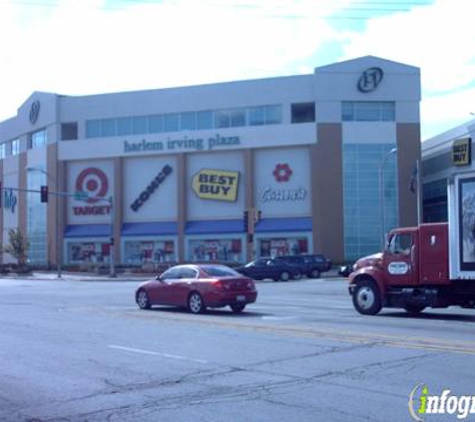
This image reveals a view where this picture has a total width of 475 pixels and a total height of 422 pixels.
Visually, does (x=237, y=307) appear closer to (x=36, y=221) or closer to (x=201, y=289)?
(x=201, y=289)

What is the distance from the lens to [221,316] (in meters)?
21.0

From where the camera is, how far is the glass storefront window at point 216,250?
6550 cm

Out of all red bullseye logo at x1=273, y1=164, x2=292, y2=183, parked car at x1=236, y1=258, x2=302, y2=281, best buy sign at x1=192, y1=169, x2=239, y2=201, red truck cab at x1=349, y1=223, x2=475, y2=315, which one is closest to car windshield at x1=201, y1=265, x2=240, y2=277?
red truck cab at x1=349, y1=223, x2=475, y2=315

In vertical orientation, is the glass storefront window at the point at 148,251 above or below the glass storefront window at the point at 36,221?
below

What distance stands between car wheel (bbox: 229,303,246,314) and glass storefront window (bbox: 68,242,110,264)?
1941 inches

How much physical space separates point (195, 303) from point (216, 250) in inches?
1739

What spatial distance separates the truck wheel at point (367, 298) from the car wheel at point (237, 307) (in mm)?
3237

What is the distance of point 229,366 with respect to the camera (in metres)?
12.0

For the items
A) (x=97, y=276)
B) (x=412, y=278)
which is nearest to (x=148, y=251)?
(x=97, y=276)

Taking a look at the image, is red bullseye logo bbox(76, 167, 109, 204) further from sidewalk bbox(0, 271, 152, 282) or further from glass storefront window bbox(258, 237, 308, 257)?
glass storefront window bbox(258, 237, 308, 257)

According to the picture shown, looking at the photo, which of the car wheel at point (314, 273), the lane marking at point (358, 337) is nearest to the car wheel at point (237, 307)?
the lane marking at point (358, 337)

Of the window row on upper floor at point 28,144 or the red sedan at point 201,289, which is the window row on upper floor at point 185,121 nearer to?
the window row on upper floor at point 28,144

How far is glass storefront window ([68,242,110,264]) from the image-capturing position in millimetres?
70938

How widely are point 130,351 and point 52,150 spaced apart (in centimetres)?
6241
